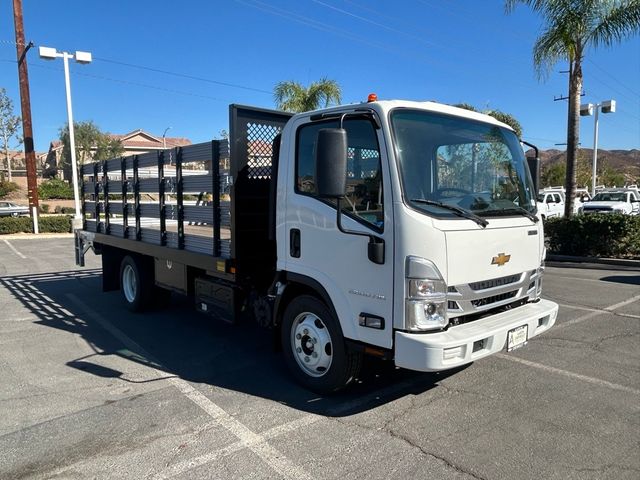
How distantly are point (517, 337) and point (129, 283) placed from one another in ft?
20.0

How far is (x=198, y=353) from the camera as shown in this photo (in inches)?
219

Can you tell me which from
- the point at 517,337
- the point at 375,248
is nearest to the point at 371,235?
the point at 375,248

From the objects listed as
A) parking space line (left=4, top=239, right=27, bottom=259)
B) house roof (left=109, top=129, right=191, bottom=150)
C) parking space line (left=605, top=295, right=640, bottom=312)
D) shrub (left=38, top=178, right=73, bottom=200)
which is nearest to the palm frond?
parking space line (left=605, top=295, right=640, bottom=312)

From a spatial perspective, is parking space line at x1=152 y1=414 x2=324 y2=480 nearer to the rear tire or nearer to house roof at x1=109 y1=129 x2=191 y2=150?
the rear tire

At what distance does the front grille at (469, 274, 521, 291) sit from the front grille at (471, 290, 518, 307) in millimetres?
95

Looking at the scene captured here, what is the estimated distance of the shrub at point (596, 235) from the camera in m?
12.2

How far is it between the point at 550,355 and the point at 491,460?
8.19 feet

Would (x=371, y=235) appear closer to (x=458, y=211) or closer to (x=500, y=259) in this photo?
(x=458, y=211)

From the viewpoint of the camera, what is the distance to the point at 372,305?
12.0ft

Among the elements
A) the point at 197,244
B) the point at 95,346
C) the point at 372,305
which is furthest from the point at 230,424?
the point at 95,346

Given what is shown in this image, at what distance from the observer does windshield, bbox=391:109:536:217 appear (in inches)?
143

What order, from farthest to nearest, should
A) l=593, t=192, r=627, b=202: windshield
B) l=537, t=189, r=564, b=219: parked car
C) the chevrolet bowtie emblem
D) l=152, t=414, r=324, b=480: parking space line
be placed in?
l=593, t=192, r=627, b=202: windshield, l=537, t=189, r=564, b=219: parked car, the chevrolet bowtie emblem, l=152, t=414, r=324, b=480: parking space line

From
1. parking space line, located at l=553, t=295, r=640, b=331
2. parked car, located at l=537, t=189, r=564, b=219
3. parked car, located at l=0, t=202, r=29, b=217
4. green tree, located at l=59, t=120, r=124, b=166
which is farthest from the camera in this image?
green tree, located at l=59, t=120, r=124, b=166

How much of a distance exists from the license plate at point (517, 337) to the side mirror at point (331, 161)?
1753 mm
